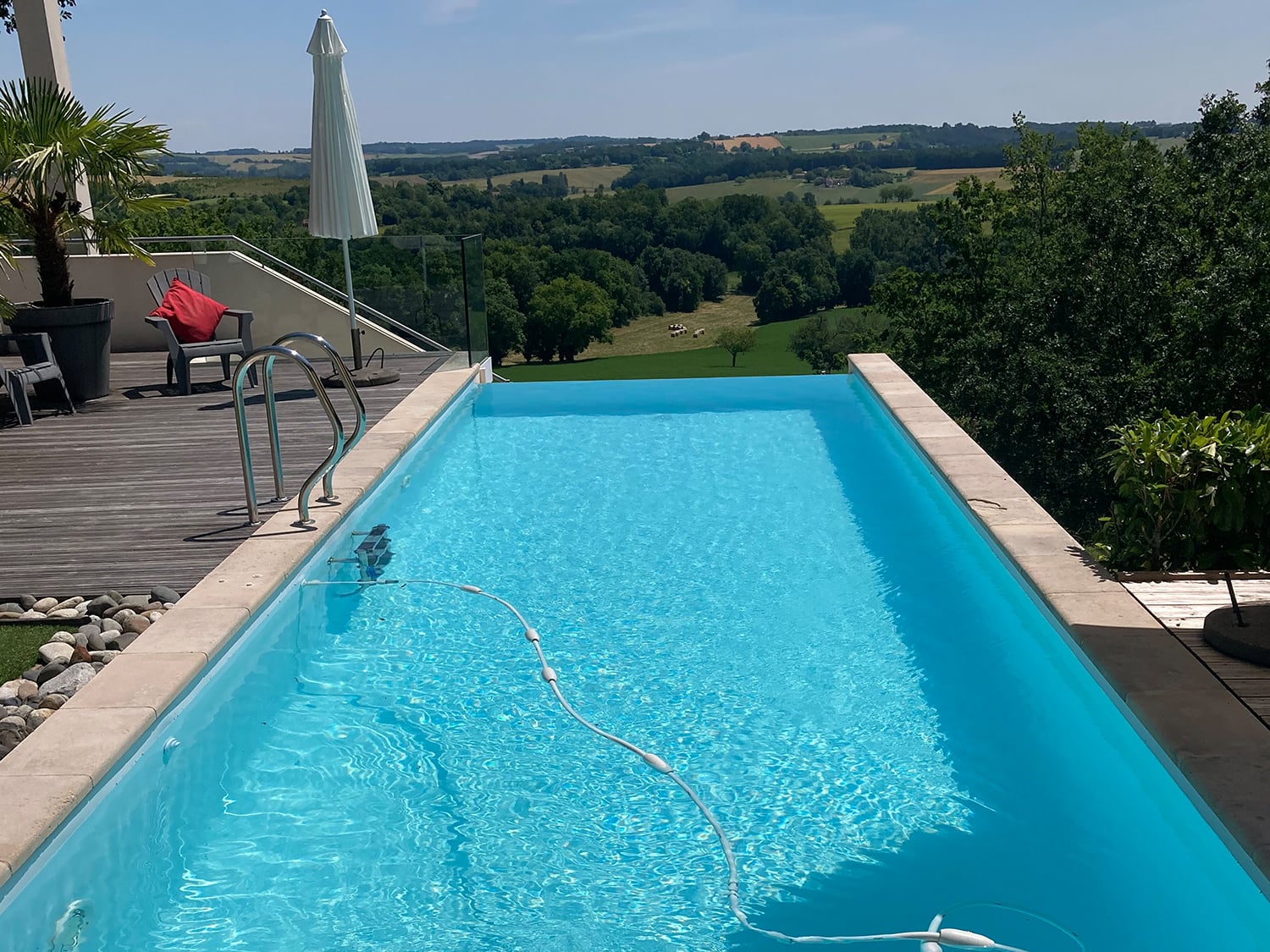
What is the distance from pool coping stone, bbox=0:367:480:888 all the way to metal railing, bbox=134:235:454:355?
3.91 meters

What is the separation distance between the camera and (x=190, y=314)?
Result: 8.28 metres

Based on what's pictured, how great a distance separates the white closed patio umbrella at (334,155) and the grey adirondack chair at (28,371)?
6.98ft

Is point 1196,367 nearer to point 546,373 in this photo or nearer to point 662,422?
point 662,422

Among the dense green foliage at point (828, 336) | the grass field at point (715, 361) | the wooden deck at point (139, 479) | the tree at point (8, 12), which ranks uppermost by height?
the tree at point (8, 12)

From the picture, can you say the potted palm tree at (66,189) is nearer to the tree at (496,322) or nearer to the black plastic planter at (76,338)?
the black plastic planter at (76,338)

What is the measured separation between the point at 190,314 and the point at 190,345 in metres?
0.36

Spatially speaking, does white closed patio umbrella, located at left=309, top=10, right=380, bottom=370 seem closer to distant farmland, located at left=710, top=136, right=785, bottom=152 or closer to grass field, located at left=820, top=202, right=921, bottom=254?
grass field, located at left=820, top=202, right=921, bottom=254

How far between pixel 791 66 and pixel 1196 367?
1253 inches

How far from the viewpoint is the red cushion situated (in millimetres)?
8242

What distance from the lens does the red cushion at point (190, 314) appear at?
824 cm

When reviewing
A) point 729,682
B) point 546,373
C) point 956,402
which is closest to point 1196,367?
point 956,402

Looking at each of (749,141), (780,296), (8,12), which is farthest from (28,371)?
(749,141)

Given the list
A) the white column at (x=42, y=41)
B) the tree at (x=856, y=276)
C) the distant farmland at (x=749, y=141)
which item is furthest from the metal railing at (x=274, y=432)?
the distant farmland at (x=749, y=141)

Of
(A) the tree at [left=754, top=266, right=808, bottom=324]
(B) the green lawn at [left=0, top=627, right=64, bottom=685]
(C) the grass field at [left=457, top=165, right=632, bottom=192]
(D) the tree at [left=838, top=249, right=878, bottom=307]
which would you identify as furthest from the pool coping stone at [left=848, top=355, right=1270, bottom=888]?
(A) the tree at [left=754, top=266, right=808, bottom=324]
